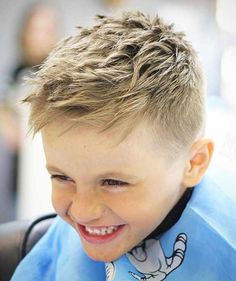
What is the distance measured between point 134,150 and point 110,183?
7 cm

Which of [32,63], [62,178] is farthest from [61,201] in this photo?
[32,63]

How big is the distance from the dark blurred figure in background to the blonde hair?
1.55 meters

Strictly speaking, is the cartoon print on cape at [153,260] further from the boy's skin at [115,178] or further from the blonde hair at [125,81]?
the blonde hair at [125,81]

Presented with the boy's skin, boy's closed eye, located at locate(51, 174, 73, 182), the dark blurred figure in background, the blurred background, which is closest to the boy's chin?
the boy's skin

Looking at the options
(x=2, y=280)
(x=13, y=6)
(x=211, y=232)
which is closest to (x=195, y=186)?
(x=211, y=232)

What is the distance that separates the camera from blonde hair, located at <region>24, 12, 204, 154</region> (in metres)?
0.71

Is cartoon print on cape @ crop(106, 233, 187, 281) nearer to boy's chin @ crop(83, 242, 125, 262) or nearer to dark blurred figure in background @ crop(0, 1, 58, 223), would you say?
boy's chin @ crop(83, 242, 125, 262)

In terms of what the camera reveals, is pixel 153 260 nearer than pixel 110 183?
No

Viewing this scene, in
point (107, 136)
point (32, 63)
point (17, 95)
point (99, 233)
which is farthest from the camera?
point (32, 63)

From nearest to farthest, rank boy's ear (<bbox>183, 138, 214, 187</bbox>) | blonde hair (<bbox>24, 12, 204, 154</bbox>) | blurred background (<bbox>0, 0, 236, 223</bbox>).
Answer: blonde hair (<bbox>24, 12, 204, 154</bbox>) → boy's ear (<bbox>183, 138, 214, 187</bbox>) → blurred background (<bbox>0, 0, 236, 223</bbox>)

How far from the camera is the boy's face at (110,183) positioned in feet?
2.35

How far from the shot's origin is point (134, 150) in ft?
2.35

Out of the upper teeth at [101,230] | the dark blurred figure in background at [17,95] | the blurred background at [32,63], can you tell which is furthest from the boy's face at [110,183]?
the dark blurred figure in background at [17,95]

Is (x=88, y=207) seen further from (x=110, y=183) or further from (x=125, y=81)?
(x=125, y=81)
